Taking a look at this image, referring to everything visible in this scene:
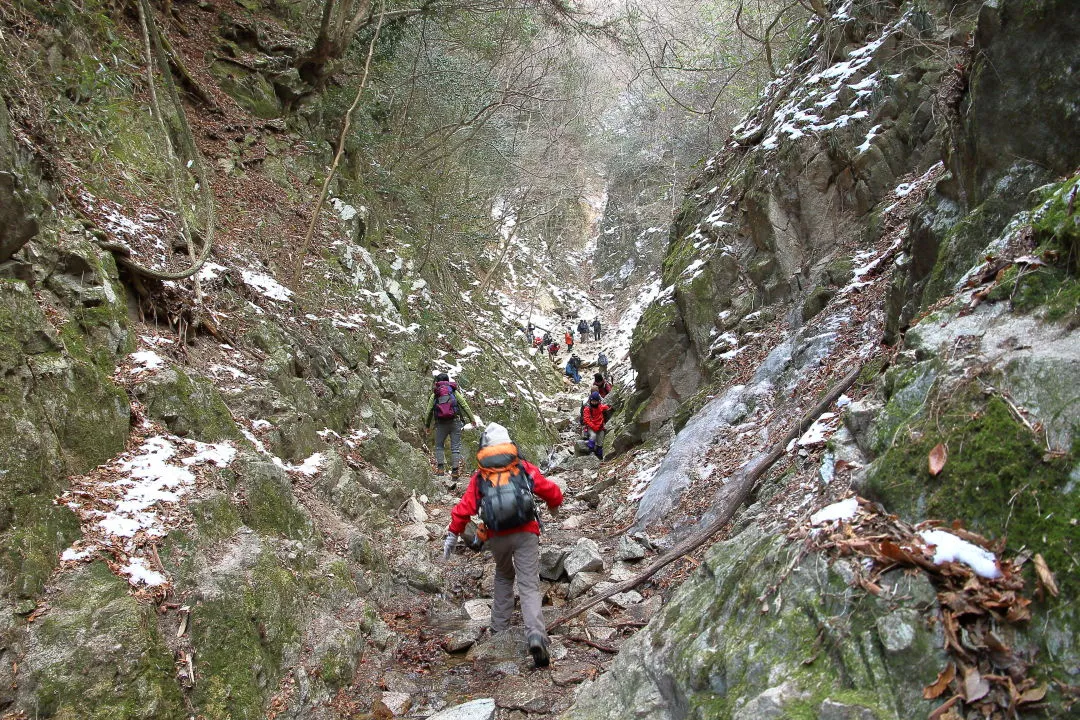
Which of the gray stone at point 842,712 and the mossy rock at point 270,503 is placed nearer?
the gray stone at point 842,712

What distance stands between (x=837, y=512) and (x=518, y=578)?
→ 2.75m

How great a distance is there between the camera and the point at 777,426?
254 inches

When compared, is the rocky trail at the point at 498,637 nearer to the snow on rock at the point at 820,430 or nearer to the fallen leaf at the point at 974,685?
the snow on rock at the point at 820,430

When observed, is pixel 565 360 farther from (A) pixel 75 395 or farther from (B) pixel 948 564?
(B) pixel 948 564

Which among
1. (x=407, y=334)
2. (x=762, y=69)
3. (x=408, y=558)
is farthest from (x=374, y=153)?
(x=408, y=558)

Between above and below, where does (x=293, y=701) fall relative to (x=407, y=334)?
below

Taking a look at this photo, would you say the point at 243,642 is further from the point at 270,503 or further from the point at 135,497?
the point at 270,503

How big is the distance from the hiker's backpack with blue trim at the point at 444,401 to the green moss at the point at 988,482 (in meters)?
8.59

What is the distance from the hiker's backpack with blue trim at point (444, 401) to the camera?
10.8 metres

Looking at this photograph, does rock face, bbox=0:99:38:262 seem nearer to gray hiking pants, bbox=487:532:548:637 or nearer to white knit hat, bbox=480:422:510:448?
white knit hat, bbox=480:422:510:448

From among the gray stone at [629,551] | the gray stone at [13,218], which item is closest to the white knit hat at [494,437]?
the gray stone at [629,551]

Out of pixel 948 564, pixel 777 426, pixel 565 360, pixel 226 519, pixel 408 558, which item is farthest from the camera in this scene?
pixel 565 360

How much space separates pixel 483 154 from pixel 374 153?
4.69 metres

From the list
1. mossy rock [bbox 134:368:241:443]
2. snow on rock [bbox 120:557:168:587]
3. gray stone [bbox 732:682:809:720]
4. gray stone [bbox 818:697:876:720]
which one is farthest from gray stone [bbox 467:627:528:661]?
mossy rock [bbox 134:368:241:443]
